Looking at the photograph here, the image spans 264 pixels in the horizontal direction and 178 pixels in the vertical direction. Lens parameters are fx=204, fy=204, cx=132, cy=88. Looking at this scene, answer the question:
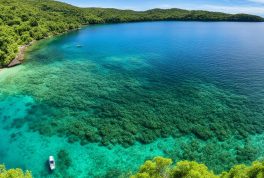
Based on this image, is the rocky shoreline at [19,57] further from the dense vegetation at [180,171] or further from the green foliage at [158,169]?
the dense vegetation at [180,171]

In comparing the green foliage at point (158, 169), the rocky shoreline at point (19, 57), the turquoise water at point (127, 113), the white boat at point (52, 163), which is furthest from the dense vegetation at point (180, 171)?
the rocky shoreline at point (19, 57)

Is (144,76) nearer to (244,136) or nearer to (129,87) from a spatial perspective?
(129,87)

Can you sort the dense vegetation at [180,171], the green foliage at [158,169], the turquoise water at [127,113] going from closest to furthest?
1. the dense vegetation at [180,171]
2. the green foliage at [158,169]
3. the turquoise water at [127,113]

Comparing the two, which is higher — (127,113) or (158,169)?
(158,169)

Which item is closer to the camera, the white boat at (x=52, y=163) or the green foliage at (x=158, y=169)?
the green foliage at (x=158, y=169)

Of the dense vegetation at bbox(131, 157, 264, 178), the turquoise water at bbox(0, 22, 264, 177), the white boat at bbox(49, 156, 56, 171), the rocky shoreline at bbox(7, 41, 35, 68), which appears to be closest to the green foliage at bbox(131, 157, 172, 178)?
the dense vegetation at bbox(131, 157, 264, 178)

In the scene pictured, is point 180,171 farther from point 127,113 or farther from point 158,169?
point 127,113

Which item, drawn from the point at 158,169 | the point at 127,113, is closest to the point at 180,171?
the point at 158,169

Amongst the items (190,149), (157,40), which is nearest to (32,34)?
(157,40)
